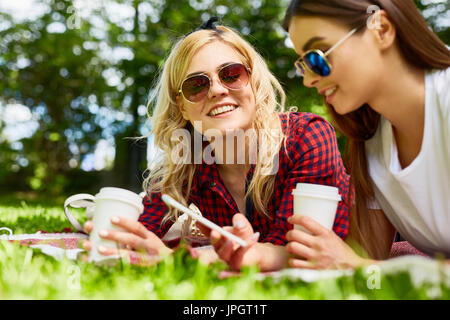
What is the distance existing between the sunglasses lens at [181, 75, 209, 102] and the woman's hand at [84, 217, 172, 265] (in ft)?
3.12

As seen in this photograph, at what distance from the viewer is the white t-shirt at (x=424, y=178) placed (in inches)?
79.8

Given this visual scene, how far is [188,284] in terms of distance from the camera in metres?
1.55

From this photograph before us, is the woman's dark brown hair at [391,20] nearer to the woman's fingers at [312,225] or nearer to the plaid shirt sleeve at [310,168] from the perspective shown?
the plaid shirt sleeve at [310,168]

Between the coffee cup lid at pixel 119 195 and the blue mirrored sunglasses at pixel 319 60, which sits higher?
the blue mirrored sunglasses at pixel 319 60

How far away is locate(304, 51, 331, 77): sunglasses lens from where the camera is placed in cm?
197

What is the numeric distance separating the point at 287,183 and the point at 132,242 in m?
0.94

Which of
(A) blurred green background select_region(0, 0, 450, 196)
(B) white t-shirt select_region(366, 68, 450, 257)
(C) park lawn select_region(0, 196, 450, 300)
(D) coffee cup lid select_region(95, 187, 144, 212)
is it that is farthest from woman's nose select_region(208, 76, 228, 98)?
(A) blurred green background select_region(0, 0, 450, 196)

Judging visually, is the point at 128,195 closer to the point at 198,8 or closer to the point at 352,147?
the point at 352,147

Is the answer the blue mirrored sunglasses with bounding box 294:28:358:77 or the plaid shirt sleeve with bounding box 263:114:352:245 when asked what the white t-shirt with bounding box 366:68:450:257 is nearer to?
the plaid shirt sleeve with bounding box 263:114:352:245

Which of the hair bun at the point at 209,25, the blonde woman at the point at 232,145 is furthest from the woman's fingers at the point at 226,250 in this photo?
the hair bun at the point at 209,25

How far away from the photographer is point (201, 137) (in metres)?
3.10

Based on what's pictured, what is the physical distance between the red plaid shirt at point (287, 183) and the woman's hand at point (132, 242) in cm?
61

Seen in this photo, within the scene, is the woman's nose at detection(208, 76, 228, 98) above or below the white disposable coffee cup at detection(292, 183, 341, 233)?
above
